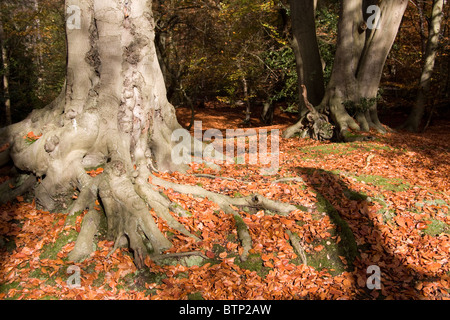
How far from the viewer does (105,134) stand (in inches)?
180

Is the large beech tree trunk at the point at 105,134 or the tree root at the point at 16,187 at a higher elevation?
the large beech tree trunk at the point at 105,134

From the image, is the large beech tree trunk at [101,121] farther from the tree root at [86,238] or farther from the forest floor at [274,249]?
the forest floor at [274,249]

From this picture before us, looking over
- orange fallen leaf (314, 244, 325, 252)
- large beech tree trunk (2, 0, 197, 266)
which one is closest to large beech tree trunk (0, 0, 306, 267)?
large beech tree trunk (2, 0, 197, 266)

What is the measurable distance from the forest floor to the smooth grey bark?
11629mm

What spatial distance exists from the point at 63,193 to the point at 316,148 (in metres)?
6.58

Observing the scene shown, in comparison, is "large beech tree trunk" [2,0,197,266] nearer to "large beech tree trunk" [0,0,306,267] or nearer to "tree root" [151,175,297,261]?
"large beech tree trunk" [0,0,306,267]

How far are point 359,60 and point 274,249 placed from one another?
922 centimetres

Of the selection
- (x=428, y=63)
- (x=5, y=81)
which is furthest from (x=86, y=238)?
(x=428, y=63)

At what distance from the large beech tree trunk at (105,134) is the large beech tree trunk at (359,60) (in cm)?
697

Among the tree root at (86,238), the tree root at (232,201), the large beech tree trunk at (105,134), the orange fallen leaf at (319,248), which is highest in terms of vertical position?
the large beech tree trunk at (105,134)

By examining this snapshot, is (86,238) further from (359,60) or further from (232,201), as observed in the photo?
(359,60)

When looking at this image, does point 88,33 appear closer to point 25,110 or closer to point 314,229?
point 314,229

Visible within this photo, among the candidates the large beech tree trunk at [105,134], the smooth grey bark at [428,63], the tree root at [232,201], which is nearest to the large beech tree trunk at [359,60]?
the smooth grey bark at [428,63]

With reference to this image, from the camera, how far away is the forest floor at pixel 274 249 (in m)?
3.30
